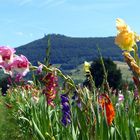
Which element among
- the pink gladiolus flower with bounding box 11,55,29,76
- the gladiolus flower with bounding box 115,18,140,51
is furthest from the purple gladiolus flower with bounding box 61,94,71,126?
the gladiolus flower with bounding box 115,18,140,51

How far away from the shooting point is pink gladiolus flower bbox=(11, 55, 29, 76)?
250 centimetres

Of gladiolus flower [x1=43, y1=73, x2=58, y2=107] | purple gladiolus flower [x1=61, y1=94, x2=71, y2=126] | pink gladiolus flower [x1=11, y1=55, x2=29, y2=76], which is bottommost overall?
purple gladiolus flower [x1=61, y1=94, x2=71, y2=126]

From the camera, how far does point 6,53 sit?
2.54m

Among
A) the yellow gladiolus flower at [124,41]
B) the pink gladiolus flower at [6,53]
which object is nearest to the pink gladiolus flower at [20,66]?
the pink gladiolus flower at [6,53]

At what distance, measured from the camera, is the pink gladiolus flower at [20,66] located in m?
2.50

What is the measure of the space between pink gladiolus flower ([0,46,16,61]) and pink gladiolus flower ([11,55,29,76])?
1.4 inches

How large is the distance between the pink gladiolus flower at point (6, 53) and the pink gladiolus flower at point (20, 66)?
0.04m

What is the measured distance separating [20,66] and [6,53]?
0.36 feet

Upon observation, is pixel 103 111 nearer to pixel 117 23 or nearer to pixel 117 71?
pixel 117 23

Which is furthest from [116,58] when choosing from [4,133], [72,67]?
[4,133]

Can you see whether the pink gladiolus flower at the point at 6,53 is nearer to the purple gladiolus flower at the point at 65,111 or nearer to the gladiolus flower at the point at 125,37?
the gladiolus flower at the point at 125,37

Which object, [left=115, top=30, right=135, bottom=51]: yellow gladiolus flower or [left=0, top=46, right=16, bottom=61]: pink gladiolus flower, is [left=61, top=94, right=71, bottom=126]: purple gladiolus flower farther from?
[left=115, top=30, right=135, bottom=51]: yellow gladiolus flower

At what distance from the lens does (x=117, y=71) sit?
6131 cm

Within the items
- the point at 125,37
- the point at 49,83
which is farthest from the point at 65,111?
the point at 125,37
